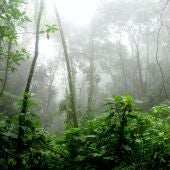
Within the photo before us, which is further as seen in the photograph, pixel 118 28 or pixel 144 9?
pixel 118 28

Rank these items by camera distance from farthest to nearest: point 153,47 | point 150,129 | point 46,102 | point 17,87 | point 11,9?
1. point 153,47
2. point 46,102
3. point 17,87
4. point 150,129
5. point 11,9

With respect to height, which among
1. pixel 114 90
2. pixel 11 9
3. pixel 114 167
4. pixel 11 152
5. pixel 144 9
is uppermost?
pixel 144 9

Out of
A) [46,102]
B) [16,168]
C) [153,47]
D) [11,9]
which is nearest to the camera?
[16,168]

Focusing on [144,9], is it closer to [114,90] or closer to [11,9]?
[114,90]

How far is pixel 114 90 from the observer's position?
36.9 m

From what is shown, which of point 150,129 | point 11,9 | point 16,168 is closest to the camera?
point 16,168

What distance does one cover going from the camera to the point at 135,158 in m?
4.66

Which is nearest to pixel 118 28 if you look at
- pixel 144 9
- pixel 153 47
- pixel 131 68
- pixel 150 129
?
pixel 144 9

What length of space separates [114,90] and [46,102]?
10284 mm

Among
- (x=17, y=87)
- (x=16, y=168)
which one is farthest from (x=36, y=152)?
(x=17, y=87)

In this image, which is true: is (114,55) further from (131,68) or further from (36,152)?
(36,152)

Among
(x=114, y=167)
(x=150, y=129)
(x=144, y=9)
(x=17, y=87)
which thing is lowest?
(x=114, y=167)

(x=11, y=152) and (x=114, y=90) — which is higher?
(x=114, y=90)

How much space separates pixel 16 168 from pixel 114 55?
31.8 m
